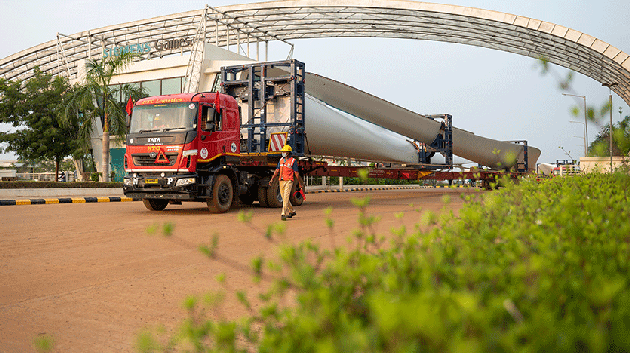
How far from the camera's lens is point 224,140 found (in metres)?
14.5

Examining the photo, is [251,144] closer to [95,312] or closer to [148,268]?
[148,268]

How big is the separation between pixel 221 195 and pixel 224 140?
5.03ft

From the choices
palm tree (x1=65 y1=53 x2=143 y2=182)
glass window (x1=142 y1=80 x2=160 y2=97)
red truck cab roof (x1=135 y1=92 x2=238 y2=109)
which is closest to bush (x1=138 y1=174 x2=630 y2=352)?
red truck cab roof (x1=135 y1=92 x2=238 y2=109)

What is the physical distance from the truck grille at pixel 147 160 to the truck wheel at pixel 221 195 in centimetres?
130

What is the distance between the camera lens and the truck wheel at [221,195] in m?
13.9

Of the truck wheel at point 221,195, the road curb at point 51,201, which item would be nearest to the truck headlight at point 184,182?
→ the truck wheel at point 221,195

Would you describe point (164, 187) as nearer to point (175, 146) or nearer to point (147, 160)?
point (147, 160)

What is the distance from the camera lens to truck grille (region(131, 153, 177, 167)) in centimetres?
1348

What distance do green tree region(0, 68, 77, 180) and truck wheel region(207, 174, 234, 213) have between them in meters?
21.8

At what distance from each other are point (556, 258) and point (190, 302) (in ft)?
4.43

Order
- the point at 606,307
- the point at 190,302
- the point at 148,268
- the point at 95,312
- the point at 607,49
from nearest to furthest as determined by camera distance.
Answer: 1. the point at 606,307
2. the point at 190,302
3. the point at 95,312
4. the point at 148,268
5. the point at 607,49

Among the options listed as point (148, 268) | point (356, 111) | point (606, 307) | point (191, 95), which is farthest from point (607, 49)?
point (606, 307)

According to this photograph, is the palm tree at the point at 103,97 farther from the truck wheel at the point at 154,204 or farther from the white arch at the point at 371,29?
the truck wheel at the point at 154,204

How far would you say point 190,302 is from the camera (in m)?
1.76
